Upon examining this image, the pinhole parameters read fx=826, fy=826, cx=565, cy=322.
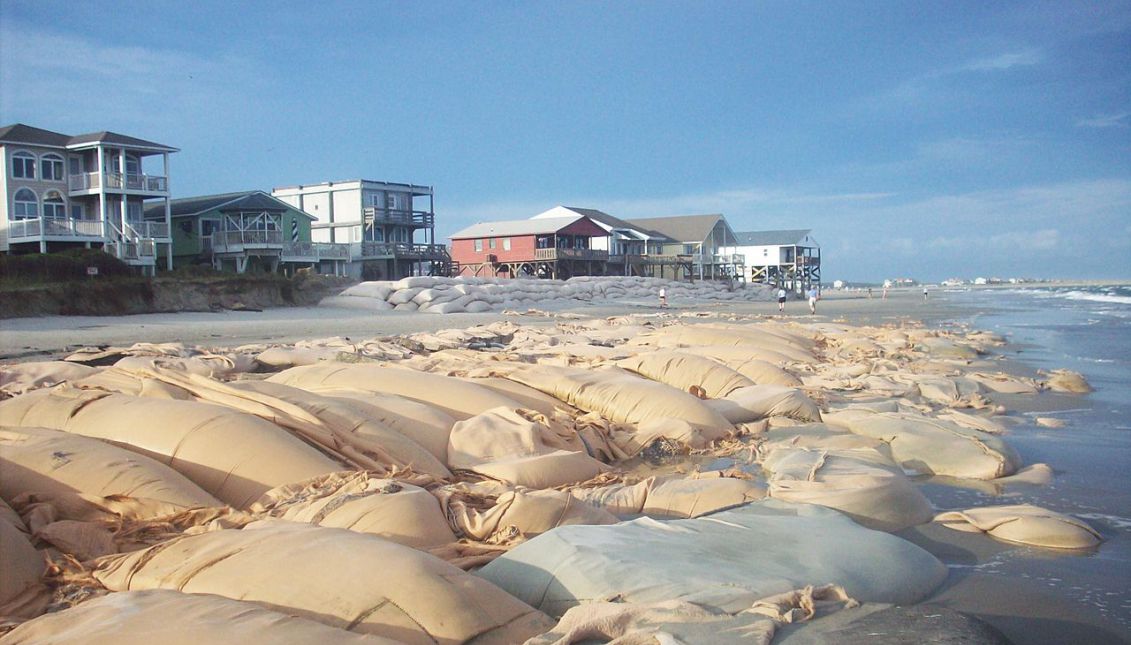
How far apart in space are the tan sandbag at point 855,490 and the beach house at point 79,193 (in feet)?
84.5

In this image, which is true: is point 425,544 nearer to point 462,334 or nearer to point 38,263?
point 462,334

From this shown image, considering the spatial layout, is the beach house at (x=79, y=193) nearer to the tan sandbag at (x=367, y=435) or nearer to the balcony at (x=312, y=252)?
the balcony at (x=312, y=252)

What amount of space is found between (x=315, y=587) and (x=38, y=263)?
68.0ft

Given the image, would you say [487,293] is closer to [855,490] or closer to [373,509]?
[855,490]

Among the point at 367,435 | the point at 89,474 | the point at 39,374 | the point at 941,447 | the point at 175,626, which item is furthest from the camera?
the point at 39,374

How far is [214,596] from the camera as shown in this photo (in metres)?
2.37

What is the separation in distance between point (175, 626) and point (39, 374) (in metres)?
5.14

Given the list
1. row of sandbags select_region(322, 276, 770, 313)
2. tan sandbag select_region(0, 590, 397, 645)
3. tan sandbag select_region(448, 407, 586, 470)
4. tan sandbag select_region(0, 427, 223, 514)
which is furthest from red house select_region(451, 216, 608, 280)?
tan sandbag select_region(0, 590, 397, 645)

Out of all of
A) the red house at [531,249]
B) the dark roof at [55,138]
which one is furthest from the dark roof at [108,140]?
the red house at [531,249]

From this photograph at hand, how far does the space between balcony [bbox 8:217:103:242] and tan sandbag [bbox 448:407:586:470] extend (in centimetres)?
2448

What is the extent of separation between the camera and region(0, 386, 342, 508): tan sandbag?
12.8 ft

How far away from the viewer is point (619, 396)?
655 centimetres

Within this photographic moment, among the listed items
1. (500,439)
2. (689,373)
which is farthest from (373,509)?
(689,373)

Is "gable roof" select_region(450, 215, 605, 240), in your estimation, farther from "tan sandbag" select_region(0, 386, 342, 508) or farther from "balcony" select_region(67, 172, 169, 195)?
"tan sandbag" select_region(0, 386, 342, 508)
